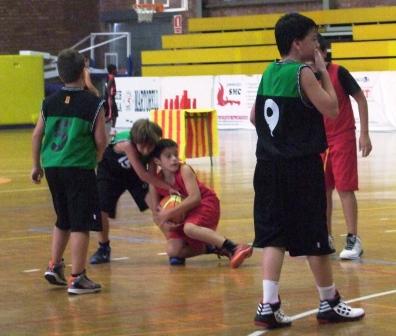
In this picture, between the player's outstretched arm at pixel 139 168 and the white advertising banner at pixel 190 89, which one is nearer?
the player's outstretched arm at pixel 139 168

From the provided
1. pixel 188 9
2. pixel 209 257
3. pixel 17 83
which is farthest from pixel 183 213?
pixel 188 9

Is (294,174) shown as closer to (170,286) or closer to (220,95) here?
(170,286)

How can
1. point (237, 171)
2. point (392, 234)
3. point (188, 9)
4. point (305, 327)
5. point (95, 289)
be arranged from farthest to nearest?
point (188, 9)
point (237, 171)
point (392, 234)
point (95, 289)
point (305, 327)

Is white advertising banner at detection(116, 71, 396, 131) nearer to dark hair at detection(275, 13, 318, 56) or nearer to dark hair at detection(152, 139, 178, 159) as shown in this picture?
dark hair at detection(152, 139, 178, 159)

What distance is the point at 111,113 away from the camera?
31172mm

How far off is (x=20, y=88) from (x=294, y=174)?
102 ft

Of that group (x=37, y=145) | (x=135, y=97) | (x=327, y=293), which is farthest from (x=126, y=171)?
(x=135, y=97)

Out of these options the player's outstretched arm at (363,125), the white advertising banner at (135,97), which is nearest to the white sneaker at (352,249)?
the player's outstretched arm at (363,125)

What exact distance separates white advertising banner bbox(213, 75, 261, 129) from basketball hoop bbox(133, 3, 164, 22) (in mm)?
9559

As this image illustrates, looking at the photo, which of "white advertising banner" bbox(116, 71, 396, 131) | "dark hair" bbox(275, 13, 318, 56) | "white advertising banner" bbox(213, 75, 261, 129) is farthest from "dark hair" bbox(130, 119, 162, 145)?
"white advertising banner" bbox(213, 75, 261, 129)

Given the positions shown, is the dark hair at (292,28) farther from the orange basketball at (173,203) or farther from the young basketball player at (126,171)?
the orange basketball at (173,203)

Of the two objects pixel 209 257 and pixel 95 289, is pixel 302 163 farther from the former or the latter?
pixel 209 257

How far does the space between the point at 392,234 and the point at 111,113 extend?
20.9 m

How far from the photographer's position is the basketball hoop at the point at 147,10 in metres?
42.0
